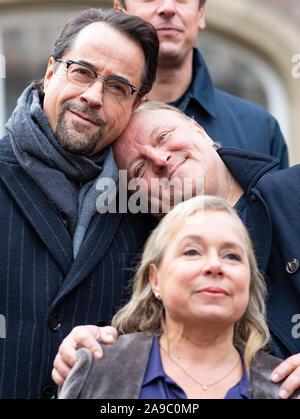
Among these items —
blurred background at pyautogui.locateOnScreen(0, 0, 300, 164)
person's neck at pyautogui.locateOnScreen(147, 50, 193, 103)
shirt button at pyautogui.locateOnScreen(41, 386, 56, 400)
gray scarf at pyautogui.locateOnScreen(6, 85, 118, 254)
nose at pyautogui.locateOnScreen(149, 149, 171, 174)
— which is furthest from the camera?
blurred background at pyautogui.locateOnScreen(0, 0, 300, 164)

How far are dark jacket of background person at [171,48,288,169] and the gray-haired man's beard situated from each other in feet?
3.14

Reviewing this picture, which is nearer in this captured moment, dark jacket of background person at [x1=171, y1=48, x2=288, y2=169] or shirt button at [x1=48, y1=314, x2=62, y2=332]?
shirt button at [x1=48, y1=314, x2=62, y2=332]

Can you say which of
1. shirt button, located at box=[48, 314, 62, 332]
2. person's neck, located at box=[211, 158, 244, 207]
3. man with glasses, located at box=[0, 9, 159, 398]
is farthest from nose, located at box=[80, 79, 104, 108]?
shirt button, located at box=[48, 314, 62, 332]

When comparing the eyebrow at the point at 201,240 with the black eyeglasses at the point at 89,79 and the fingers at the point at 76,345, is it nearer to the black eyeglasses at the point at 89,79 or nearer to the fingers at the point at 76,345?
the fingers at the point at 76,345

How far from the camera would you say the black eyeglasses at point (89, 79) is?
2.94 m

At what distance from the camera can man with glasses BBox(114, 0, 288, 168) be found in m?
3.76

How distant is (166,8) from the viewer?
374 centimetres

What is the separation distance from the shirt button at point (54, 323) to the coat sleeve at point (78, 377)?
33 cm

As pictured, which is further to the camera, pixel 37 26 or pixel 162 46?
pixel 37 26

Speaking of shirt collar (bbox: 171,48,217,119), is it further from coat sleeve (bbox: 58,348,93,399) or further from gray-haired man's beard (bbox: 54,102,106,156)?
coat sleeve (bbox: 58,348,93,399)

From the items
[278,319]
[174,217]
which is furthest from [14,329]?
[278,319]

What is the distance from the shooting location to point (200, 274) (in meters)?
2.32
